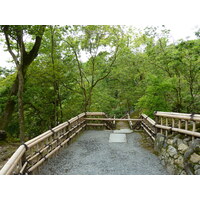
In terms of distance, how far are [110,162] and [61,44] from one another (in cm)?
615

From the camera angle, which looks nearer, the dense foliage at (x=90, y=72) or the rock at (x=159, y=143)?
the rock at (x=159, y=143)

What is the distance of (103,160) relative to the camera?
337 cm

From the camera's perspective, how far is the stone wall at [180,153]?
2.38 metres

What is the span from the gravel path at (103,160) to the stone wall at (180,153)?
22 cm

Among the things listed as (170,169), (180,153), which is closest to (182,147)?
(180,153)

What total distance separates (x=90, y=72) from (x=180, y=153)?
6693 millimetres

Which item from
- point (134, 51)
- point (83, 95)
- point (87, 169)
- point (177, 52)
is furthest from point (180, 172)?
point (134, 51)

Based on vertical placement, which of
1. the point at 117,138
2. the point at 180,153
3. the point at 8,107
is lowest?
the point at 117,138

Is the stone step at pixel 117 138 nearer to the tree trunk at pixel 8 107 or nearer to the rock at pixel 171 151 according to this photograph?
the rock at pixel 171 151

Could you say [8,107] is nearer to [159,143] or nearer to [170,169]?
[159,143]

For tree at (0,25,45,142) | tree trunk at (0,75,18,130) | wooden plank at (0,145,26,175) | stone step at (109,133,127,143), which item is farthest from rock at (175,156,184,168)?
tree trunk at (0,75,18,130)

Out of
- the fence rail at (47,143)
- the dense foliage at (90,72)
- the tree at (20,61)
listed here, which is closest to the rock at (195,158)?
the fence rail at (47,143)

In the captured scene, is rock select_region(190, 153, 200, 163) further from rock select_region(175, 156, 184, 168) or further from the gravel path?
the gravel path
